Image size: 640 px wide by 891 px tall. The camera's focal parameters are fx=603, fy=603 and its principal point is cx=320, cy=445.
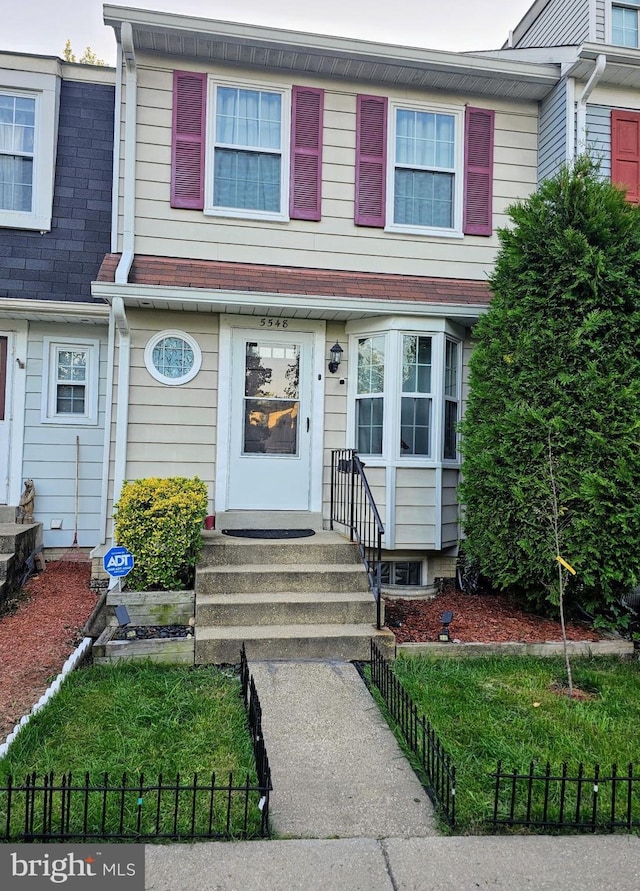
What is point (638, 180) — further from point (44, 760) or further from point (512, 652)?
point (44, 760)

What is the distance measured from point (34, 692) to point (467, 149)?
6.93 meters

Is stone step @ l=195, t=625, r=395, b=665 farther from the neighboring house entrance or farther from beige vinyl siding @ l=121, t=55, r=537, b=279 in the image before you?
beige vinyl siding @ l=121, t=55, r=537, b=279

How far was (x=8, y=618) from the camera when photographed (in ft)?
17.6

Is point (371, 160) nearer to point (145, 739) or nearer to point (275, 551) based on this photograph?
point (275, 551)

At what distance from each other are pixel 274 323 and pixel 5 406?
11.4ft

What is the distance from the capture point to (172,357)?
636 centimetres

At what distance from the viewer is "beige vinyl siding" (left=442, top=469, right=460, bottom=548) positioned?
257 inches

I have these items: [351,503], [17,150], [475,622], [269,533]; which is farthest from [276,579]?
[17,150]

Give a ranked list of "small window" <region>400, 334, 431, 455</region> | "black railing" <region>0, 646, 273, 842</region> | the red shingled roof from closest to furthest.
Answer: "black railing" <region>0, 646, 273, 842</region>, the red shingled roof, "small window" <region>400, 334, 431, 455</region>

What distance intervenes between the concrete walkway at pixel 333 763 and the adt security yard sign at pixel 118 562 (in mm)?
1300

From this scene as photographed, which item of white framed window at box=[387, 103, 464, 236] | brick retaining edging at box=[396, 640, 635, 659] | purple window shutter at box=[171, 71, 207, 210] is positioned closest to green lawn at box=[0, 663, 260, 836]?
brick retaining edging at box=[396, 640, 635, 659]

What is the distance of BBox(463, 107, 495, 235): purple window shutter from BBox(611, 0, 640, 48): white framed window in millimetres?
2332

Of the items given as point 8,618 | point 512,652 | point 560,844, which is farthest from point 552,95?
point 8,618

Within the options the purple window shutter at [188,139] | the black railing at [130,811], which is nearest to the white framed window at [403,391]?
the purple window shutter at [188,139]
